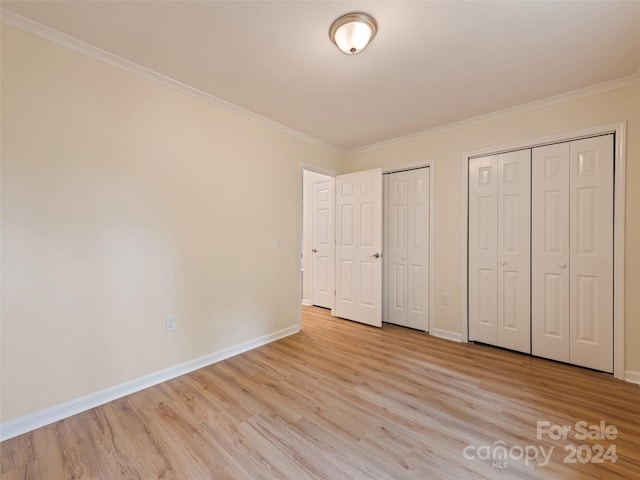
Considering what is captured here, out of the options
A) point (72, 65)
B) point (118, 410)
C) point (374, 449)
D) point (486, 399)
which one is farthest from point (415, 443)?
point (72, 65)

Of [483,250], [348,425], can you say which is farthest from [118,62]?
[483,250]

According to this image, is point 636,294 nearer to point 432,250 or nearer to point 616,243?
point 616,243

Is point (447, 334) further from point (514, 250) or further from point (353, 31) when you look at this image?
point (353, 31)

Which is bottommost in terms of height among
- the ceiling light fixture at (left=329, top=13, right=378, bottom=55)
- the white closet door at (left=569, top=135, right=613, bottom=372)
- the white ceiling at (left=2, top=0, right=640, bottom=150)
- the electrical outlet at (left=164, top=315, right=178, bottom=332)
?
the electrical outlet at (left=164, top=315, right=178, bottom=332)

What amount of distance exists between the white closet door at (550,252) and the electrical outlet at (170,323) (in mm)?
3313

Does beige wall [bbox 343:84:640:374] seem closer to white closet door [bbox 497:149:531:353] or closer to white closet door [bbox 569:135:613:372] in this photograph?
white closet door [bbox 569:135:613:372]

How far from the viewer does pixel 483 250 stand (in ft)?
9.69

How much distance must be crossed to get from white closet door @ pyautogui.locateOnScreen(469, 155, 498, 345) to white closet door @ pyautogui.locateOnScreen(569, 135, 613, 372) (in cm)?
60

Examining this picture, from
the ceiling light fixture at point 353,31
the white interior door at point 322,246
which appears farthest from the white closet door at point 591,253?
the white interior door at point 322,246

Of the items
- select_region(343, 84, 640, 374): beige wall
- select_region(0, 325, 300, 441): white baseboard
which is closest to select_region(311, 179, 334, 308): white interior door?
select_region(343, 84, 640, 374): beige wall

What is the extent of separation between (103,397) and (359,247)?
2.89 meters

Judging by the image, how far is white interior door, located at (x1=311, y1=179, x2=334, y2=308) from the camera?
428 cm

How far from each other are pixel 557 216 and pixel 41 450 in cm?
409

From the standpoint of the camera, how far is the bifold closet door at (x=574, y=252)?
2326 mm
